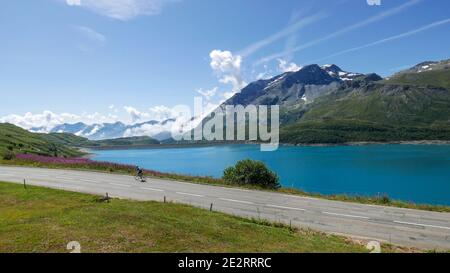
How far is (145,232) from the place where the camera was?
71.0ft

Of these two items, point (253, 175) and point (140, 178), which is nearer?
point (253, 175)

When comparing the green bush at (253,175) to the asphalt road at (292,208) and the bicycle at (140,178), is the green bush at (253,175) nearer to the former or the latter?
the asphalt road at (292,208)

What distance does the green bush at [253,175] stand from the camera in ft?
164

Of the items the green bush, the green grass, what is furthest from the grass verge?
the green grass

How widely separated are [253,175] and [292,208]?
49.3 ft

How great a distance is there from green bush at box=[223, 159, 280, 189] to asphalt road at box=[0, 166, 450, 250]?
14.2ft

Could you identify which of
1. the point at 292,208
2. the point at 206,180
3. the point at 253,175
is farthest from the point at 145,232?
the point at 206,180

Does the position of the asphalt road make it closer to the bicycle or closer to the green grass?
the bicycle

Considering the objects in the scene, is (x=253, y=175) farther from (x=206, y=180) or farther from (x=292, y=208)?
(x=292, y=208)

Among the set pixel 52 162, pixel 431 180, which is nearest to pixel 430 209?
pixel 52 162

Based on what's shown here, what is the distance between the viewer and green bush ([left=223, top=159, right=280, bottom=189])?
A: 5003 centimetres

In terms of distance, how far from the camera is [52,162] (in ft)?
239

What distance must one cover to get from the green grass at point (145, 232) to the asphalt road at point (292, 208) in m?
3.27
